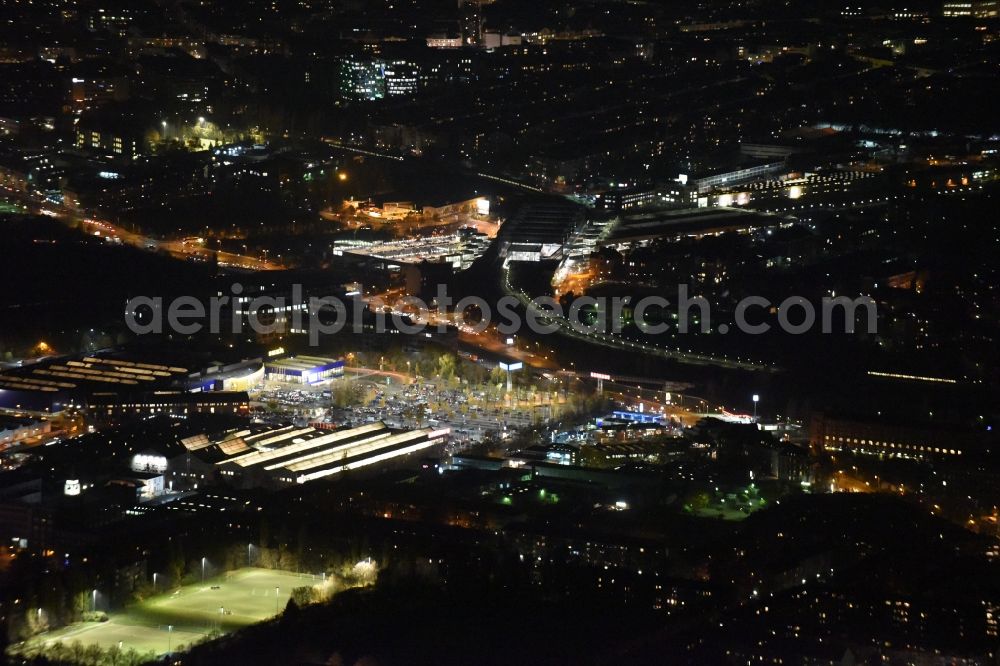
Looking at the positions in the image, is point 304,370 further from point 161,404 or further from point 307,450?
point 307,450

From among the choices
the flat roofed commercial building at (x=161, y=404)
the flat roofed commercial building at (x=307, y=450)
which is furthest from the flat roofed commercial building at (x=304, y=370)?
the flat roofed commercial building at (x=307, y=450)

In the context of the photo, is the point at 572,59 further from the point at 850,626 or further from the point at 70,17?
the point at 850,626

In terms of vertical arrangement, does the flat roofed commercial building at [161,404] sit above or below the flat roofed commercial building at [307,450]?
above

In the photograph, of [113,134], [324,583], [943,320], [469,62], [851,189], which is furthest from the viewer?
[469,62]

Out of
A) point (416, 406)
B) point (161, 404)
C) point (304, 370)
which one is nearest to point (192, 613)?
point (161, 404)

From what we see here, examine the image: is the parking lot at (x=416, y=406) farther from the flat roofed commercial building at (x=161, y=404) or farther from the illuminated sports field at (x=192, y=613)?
the illuminated sports field at (x=192, y=613)

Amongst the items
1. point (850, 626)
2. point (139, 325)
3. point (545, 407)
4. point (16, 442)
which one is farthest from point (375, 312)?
point (850, 626)
